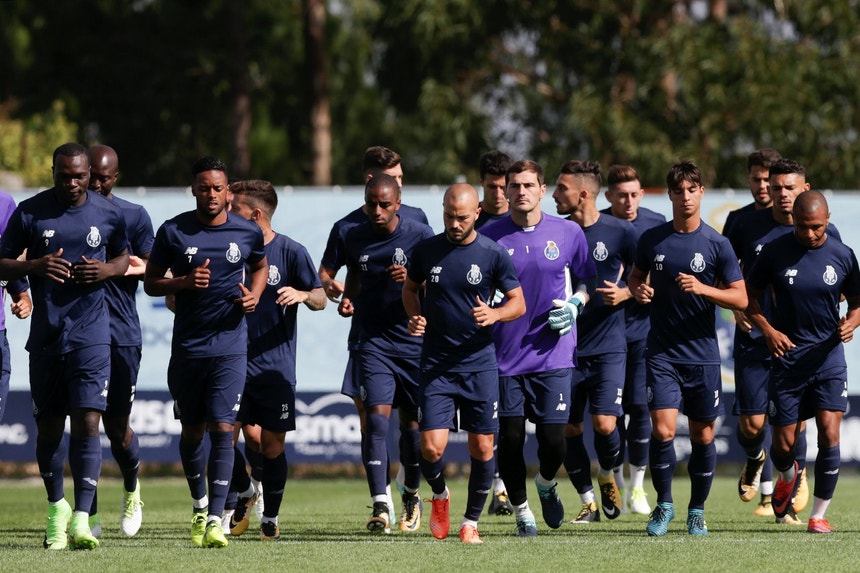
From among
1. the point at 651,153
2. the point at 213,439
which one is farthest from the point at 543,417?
the point at 651,153

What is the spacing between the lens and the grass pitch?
366 inches

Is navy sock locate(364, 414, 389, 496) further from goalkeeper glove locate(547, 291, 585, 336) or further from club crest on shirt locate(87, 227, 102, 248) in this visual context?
club crest on shirt locate(87, 227, 102, 248)

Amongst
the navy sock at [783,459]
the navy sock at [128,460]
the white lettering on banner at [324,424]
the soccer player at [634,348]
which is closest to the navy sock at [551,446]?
the navy sock at [783,459]

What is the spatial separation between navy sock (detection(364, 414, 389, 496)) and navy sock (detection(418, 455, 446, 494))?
41.0 inches

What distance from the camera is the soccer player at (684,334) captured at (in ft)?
36.6

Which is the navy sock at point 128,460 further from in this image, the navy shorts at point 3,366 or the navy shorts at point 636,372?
the navy shorts at point 636,372

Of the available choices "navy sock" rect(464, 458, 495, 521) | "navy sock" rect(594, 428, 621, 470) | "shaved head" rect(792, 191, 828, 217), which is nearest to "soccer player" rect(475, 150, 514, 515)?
"navy sock" rect(594, 428, 621, 470)

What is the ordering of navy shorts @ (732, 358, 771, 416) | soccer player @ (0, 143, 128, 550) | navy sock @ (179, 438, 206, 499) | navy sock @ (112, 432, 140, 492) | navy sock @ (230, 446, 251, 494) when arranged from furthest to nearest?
1. navy shorts @ (732, 358, 771, 416)
2. navy sock @ (230, 446, 251, 494)
3. navy sock @ (112, 432, 140, 492)
4. navy sock @ (179, 438, 206, 499)
5. soccer player @ (0, 143, 128, 550)

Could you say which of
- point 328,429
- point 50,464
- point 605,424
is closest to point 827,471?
point 605,424

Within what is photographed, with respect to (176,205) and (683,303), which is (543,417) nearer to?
(683,303)

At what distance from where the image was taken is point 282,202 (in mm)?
19141

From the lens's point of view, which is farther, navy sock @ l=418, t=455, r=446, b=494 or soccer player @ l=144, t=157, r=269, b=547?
navy sock @ l=418, t=455, r=446, b=494

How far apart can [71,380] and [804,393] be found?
520 centimetres

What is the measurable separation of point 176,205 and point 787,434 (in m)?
9.56
